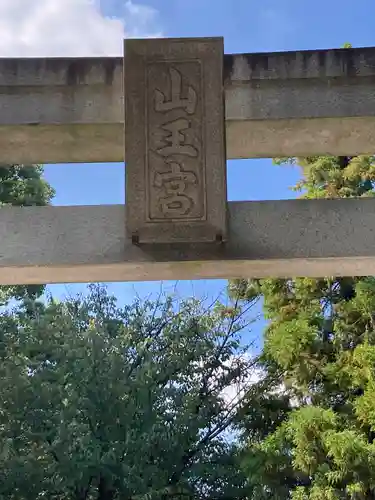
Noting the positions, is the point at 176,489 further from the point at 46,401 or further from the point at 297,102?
the point at 297,102

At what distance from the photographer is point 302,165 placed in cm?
753

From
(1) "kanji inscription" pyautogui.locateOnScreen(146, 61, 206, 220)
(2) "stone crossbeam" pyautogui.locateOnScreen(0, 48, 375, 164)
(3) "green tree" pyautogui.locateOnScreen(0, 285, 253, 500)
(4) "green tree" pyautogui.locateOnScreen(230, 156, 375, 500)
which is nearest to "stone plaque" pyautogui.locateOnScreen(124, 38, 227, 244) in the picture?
(1) "kanji inscription" pyautogui.locateOnScreen(146, 61, 206, 220)

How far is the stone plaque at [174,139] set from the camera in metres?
2.49

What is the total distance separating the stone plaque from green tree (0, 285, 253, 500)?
5.05 meters

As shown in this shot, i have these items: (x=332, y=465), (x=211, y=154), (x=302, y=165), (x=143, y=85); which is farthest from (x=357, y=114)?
(x=302, y=165)

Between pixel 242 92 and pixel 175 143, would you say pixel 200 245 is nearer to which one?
pixel 175 143

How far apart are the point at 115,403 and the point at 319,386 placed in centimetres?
239

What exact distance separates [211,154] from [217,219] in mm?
244

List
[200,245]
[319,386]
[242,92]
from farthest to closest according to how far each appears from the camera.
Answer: [319,386], [242,92], [200,245]

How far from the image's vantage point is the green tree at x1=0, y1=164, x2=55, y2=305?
7.69 meters

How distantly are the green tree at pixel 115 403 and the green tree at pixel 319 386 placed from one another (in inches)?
39.0

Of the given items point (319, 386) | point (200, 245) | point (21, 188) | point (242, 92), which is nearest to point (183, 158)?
point (200, 245)

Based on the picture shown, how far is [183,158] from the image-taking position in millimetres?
2525

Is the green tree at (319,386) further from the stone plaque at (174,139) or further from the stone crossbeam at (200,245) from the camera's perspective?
the stone plaque at (174,139)
